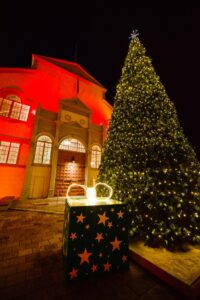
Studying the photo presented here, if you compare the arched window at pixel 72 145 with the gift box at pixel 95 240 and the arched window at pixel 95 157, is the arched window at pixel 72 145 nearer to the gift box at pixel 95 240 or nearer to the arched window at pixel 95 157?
the arched window at pixel 95 157

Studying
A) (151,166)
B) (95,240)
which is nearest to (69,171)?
(151,166)

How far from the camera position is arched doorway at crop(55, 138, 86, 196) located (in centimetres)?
934

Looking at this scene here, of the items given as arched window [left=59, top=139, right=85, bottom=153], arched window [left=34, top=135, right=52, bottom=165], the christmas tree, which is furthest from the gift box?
arched window [left=59, top=139, right=85, bottom=153]

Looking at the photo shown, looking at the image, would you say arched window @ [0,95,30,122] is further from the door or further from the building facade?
the door

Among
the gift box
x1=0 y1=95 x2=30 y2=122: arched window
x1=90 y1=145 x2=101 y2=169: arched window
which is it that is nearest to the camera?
the gift box

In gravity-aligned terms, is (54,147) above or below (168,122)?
above

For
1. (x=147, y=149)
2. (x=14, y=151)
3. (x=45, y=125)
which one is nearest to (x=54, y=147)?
(x=45, y=125)

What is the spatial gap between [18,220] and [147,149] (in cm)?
516

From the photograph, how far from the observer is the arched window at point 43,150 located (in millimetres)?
8883

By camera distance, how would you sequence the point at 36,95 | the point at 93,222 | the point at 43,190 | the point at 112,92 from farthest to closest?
the point at 112,92, the point at 36,95, the point at 43,190, the point at 93,222

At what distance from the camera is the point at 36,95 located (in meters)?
10.1

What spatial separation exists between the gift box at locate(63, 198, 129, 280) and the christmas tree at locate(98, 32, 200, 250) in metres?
0.92

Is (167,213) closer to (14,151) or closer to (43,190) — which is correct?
(43,190)

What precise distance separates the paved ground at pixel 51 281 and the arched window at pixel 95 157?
741 cm
